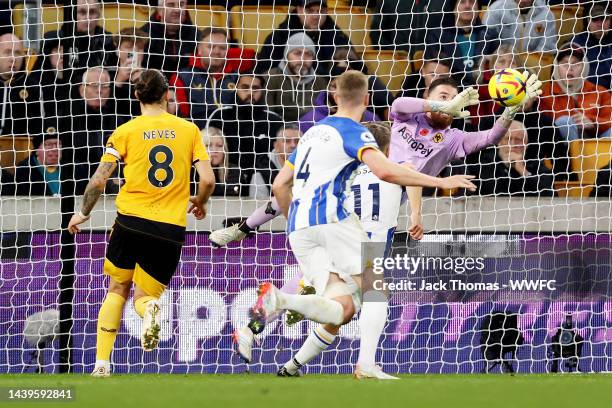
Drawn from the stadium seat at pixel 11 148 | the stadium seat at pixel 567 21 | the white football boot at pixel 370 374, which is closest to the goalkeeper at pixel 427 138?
the white football boot at pixel 370 374

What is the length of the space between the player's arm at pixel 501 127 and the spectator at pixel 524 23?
8.31ft

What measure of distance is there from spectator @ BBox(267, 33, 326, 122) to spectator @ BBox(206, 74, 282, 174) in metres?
0.22

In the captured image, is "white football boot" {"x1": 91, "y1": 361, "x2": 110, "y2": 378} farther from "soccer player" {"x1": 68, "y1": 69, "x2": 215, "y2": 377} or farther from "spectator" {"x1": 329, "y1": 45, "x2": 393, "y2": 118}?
"spectator" {"x1": 329, "y1": 45, "x2": 393, "y2": 118}

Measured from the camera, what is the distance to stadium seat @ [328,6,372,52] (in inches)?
475

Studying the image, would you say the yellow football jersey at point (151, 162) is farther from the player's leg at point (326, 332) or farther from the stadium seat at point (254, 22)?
the stadium seat at point (254, 22)

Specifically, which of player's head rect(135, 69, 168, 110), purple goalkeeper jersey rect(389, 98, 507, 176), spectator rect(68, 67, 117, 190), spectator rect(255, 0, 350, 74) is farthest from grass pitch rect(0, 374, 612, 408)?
spectator rect(255, 0, 350, 74)

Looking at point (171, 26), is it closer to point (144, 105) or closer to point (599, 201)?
point (144, 105)

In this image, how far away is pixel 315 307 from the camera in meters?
7.03

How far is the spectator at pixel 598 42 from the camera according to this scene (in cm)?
1166

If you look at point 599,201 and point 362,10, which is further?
point 362,10

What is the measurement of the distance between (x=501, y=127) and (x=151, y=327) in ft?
10.1

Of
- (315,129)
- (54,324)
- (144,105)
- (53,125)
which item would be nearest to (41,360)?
(54,324)

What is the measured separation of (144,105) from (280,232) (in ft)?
8.07

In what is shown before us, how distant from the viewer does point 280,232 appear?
10.4 metres
